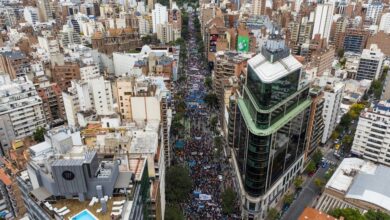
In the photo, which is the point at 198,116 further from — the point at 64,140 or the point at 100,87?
the point at 64,140

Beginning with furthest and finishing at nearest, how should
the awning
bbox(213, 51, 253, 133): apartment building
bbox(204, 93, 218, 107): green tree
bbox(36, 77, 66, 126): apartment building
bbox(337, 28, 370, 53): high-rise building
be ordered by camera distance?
bbox(337, 28, 370, 53): high-rise building, bbox(204, 93, 218, 107): green tree, bbox(213, 51, 253, 133): apartment building, bbox(36, 77, 66, 126): apartment building, the awning

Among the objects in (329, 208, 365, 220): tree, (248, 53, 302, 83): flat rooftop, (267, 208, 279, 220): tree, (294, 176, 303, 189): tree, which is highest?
(248, 53, 302, 83): flat rooftop

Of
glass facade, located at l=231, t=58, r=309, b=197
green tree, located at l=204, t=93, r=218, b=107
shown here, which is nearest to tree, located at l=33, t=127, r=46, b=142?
glass facade, located at l=231, t=58, r=309, b=197

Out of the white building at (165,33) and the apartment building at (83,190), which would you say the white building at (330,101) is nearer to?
the apartment building at (83,190)

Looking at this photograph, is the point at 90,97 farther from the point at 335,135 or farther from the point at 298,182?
the point at 335,135

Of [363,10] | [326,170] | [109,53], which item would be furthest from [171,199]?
[363,10]

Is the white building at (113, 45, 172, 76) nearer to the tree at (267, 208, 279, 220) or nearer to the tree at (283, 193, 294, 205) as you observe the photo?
the tree at (283, 193, 294, 205)
